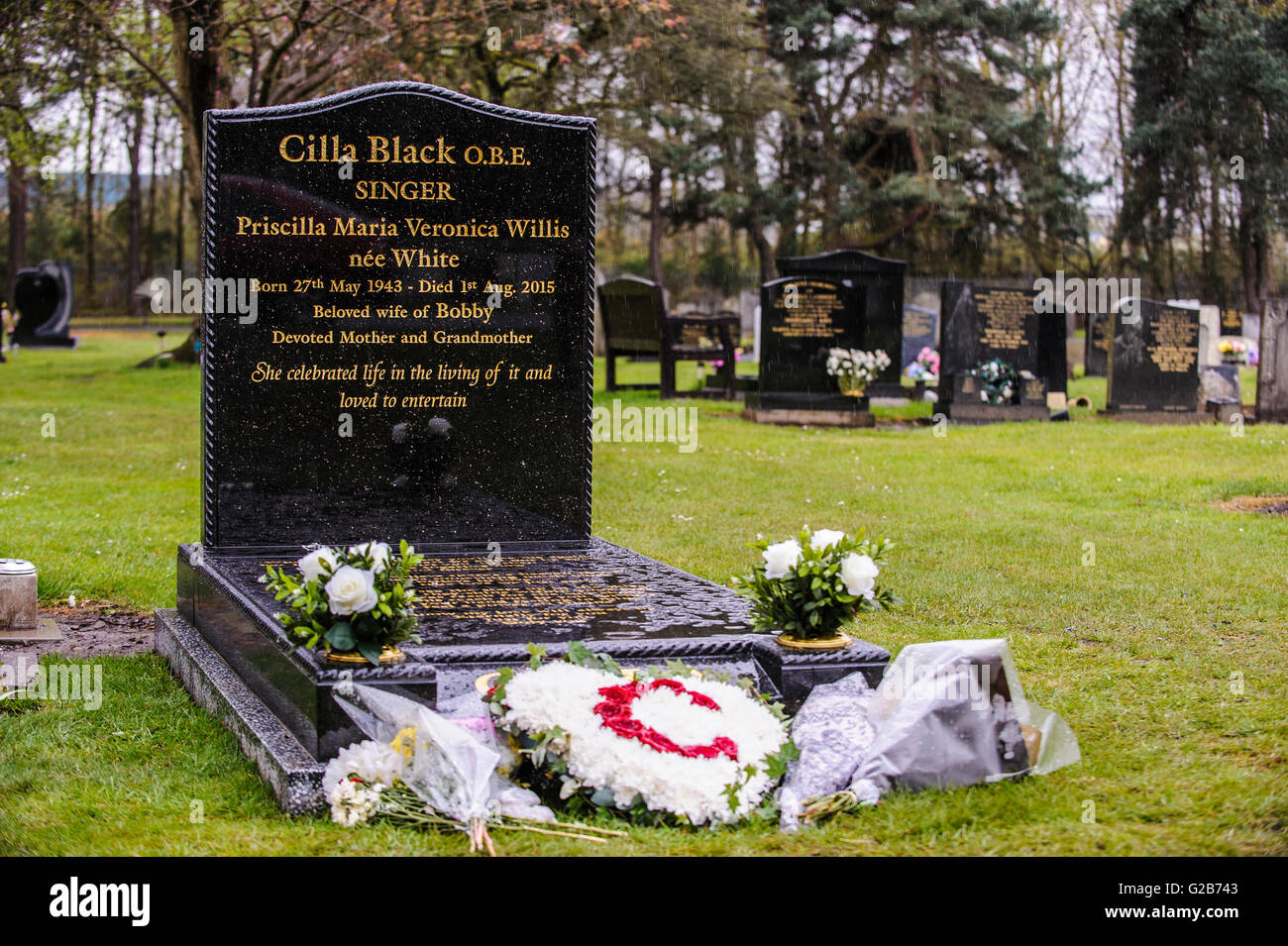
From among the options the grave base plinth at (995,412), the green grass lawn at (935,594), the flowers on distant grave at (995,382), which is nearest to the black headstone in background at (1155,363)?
the green grass lawn at (935,594)

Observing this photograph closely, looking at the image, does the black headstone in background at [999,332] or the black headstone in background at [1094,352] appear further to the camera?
the black headstone in background at [1094,352]

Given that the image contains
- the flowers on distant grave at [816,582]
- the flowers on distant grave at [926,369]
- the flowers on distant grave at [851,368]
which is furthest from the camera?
the flowers on distant grave at [926,369]

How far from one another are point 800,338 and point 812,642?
14.0m

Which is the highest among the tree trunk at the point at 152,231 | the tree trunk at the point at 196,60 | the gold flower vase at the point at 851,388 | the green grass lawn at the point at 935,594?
the tree trunk at the point at 152,231

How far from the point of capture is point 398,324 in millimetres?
7094

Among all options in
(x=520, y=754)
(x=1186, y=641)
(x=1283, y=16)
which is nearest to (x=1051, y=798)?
(x=520, y=754)

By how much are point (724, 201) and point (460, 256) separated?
29844 millimetres

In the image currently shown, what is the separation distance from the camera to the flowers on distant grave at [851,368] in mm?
18281

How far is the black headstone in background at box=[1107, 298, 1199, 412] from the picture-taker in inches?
741

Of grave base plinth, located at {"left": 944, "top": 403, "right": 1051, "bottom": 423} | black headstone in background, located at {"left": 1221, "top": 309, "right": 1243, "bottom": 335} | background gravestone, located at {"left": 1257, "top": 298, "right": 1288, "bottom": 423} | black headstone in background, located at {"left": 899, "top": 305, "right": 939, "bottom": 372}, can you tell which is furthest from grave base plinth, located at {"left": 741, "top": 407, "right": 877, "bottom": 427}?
black headstone in background, located at {"left": 1221, "top": 309, "right": 1243, "bottom": 335}

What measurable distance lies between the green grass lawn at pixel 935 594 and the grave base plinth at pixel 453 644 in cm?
A: 19

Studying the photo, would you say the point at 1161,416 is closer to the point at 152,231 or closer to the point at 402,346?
the point at 402,346

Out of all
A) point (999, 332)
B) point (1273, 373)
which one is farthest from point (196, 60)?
point (1273, 373)

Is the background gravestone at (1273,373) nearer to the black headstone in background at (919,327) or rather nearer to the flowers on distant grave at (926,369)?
the flowers on distant grave at (926,369)
